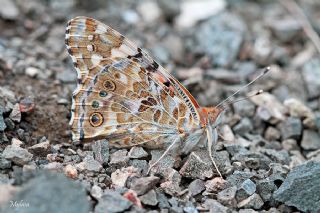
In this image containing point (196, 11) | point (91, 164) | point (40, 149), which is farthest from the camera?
point (196, 11)

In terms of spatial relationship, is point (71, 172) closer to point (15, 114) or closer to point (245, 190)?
point (15, 114)

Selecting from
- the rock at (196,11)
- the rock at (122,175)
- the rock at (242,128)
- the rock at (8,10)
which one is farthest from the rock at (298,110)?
the rock at (8,10)

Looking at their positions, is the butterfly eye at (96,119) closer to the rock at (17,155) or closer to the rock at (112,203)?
the rock at (17,155)

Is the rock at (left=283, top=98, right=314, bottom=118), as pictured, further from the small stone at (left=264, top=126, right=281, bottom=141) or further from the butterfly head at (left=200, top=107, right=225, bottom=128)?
the butterfly head at (left=200, top=107, right=225, bottom=128)

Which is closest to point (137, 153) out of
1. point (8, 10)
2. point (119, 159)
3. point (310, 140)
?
point (119, 159)

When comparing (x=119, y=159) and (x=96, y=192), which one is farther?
(x=119, y=159)

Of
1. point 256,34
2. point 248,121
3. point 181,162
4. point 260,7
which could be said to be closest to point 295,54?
point 256,34

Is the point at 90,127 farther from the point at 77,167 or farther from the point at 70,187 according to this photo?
the point at 70,187
